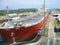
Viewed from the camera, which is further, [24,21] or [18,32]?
[24,21]

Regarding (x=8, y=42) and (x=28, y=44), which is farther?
(x=8, y=42)

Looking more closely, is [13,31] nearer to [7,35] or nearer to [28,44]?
[7,35]

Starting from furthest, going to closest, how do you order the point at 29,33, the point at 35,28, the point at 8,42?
1. the point at 35,28
2. the point at 29,33
3. the point at 8,42

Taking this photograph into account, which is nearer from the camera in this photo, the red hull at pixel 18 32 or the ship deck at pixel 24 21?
the red hull at pixel 18 32

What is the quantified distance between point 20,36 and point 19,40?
58 centimetres

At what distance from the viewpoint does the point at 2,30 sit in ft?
95.6

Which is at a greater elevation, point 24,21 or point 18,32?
point 18,32

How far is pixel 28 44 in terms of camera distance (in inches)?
1053

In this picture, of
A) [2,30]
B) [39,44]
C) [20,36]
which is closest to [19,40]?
→ [20,36]

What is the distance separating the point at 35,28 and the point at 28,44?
7.94m

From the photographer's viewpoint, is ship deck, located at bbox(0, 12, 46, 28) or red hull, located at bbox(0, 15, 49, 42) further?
ship deck, located at bbox(0, 12, 46, 28)

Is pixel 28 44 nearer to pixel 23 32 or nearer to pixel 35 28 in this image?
pixel 23 32

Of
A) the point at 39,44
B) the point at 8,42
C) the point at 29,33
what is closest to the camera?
the point at 39,44

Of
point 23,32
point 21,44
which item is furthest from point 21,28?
point 21,44
